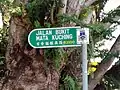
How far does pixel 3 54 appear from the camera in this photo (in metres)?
3.52

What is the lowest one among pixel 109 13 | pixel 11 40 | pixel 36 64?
pixel 36 64

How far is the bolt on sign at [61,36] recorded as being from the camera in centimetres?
226

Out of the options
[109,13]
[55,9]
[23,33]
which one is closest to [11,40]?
[23,33]

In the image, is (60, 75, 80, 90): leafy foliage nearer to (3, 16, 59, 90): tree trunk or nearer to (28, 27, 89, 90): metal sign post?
(3, 16, 59, 90): tree trunk

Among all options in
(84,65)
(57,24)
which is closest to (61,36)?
(84,65)

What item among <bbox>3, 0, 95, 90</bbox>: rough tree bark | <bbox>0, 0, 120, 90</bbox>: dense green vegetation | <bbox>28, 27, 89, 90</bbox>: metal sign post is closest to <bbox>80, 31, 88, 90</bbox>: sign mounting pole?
<bbox>28, 27, 89, 90</bbox>: metal sign post

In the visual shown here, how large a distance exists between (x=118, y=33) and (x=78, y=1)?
1181 millimetres

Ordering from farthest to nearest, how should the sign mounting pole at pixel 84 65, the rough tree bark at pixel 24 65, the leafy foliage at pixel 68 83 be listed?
the leafy foliage at pixel 68 83
the rough tree bark at pixel 24 65
the sign mounting pole at pixel 84 65

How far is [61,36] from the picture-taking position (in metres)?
2.31

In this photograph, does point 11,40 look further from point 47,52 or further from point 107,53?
point 107,53

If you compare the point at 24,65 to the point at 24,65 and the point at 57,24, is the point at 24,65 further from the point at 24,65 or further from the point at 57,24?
the point at 57,24

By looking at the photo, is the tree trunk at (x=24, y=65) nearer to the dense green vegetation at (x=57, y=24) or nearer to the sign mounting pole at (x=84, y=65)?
the dense green vegetation at (x=57, y=24)

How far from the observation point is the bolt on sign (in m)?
2.26

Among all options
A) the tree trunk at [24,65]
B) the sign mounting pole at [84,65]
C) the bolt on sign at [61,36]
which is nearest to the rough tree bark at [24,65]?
the tree trunk at [24,65]
